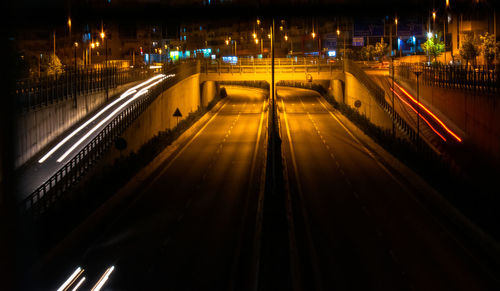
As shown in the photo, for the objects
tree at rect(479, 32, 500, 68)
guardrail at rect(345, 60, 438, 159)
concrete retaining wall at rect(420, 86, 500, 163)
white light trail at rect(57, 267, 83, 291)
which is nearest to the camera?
white light trail at rect(57, 267, 83, 291)

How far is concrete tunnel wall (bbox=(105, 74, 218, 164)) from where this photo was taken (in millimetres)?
32669

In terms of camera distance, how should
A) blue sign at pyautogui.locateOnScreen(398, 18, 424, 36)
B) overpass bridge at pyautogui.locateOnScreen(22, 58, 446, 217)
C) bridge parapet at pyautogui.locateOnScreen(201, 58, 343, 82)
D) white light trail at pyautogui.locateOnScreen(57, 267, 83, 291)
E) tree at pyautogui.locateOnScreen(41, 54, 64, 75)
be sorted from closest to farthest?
white light trail at pyautogui.locateOnScreen(57, 267, 83, 291) → overpass bridge at pyautogui.locateOnScreen(22, 58, 446, 217) → tree at pyautogui.locateOnScreen(41, 54, 64, 75) → blue sign at pyautogui.locateOnScreen(398, 18, 424, 36) → bridge parapet at pyautogui.locateOnScreen(201, 58, 343, 82)

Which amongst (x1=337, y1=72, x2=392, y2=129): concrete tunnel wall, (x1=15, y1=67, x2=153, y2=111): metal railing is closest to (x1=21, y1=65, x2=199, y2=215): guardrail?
(x1=15, y1=67, x2=153, y2=111): metal railing

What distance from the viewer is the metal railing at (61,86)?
25047 millimetres

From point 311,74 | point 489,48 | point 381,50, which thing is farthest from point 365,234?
point 381,50

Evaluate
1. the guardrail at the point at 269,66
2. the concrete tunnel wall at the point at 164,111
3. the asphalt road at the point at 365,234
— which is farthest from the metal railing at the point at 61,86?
the guardrail at the point at 269,66

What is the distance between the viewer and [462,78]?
34.6 meters

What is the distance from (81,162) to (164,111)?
20824 mm

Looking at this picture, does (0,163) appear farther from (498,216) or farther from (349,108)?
(349,108)

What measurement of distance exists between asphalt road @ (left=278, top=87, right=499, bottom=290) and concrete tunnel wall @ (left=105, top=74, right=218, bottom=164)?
913cm

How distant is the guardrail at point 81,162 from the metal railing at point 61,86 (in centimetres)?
286

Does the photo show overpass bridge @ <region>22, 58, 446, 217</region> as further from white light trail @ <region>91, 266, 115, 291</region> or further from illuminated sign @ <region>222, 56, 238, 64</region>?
white light trail @ <region>91, 266, 115, 291</region>

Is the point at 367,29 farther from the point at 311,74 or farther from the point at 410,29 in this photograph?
the point at 311,74

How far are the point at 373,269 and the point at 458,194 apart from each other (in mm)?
8714
